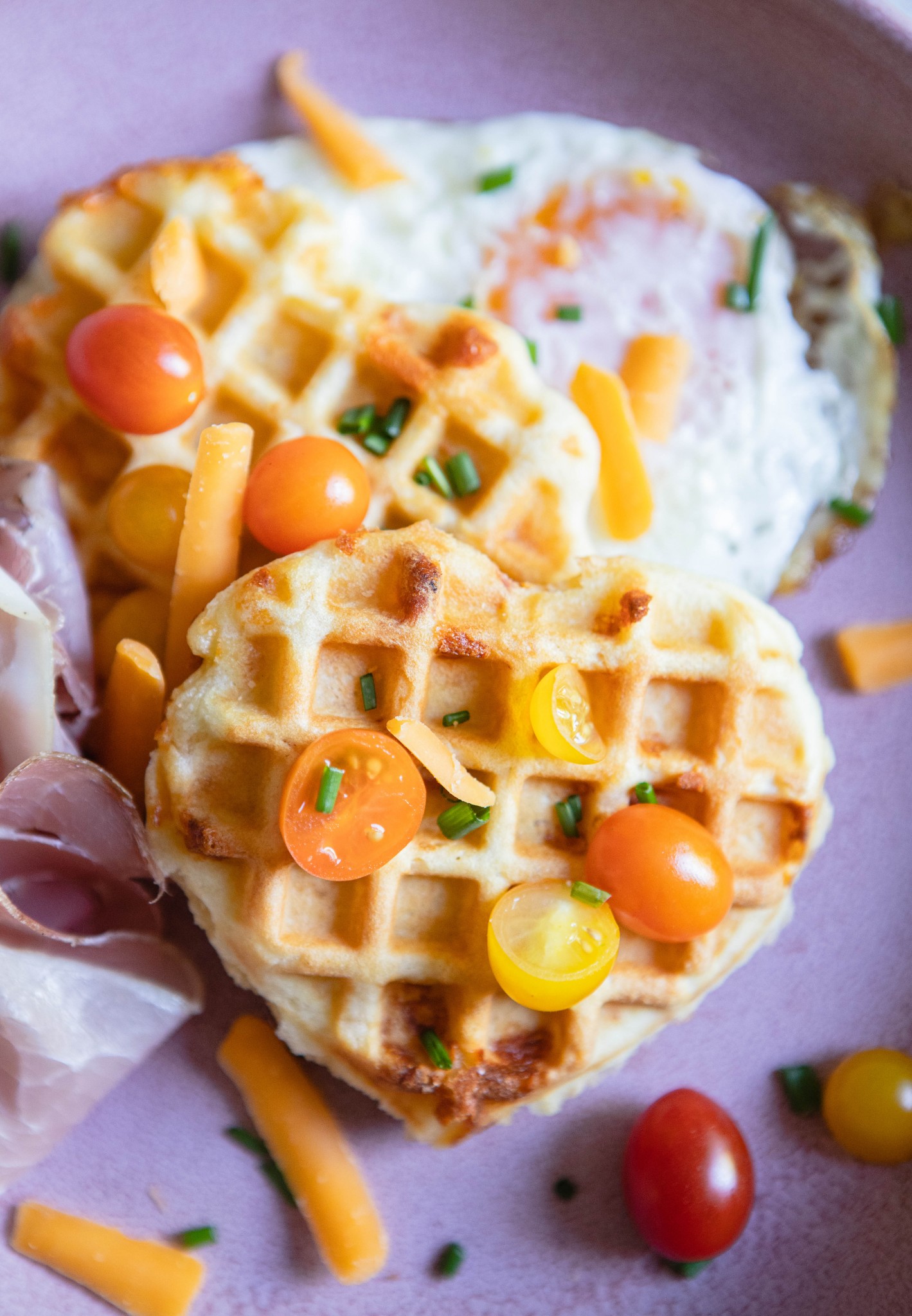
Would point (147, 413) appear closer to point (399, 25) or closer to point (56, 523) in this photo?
point (56, 523)

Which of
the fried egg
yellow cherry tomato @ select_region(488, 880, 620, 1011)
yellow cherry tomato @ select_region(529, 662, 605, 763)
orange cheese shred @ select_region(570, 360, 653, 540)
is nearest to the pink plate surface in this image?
the fried egg

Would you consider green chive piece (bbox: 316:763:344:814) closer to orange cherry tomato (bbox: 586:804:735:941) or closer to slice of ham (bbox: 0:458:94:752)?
orange cherry tomato (bbox: 586:804:735:941)

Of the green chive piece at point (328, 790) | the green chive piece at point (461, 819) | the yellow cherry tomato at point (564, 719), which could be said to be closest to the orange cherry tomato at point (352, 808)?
the green chive piece at point (328, 790)

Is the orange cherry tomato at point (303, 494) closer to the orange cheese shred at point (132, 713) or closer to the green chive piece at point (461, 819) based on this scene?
the orange cheese shred at point (132, 713)

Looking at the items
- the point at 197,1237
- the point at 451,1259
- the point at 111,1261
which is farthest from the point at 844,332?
the point at 111,1261

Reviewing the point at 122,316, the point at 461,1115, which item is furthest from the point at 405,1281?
the point at 122,316

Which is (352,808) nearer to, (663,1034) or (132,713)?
(132,713)
